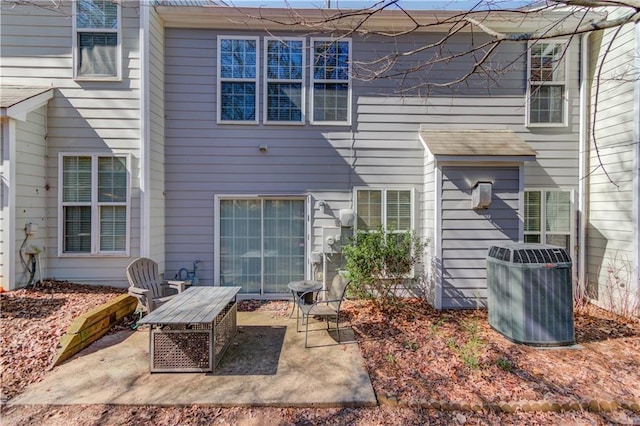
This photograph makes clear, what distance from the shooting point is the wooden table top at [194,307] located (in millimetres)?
3471

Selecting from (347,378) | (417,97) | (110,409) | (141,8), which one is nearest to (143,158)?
(141,8)

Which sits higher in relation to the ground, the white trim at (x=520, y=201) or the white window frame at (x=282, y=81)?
the white window frame at (x=282, y=81)

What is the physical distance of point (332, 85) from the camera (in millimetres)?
6301

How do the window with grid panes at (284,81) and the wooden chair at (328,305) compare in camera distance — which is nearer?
the wooden chair at (328,305)

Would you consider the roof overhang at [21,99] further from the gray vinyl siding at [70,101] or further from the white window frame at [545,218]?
the white window frame at [545,218]

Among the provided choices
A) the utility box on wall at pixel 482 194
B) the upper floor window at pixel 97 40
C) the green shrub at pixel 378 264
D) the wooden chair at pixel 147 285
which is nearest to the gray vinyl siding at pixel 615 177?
the utility box on wall at pixel 482 194

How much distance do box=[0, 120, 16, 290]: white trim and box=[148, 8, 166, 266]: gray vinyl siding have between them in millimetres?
1948

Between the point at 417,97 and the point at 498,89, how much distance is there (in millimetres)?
1654

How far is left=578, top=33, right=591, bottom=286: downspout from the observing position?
20.3 feet

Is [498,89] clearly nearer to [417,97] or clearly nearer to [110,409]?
[417,97]

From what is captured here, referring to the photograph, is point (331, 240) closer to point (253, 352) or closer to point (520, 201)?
point (253, 352)

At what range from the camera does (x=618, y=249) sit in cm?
555

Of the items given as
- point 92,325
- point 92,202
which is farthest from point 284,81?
point 92,325

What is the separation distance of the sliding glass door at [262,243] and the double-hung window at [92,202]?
177 centimetres
